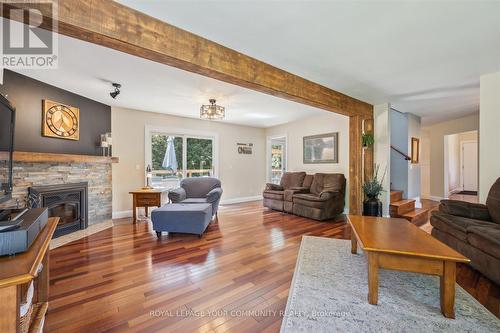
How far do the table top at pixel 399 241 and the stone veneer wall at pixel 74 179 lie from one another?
12.7 ft

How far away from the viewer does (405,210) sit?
4.79m

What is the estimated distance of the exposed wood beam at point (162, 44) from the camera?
157 cm

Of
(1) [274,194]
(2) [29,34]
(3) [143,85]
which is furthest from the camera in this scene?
(1) [274,194]

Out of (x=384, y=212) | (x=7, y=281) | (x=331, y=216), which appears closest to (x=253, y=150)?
(x=331, y=216)

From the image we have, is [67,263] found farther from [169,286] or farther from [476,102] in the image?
[476,102]

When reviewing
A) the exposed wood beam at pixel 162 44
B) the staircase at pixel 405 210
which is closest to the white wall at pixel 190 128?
the exposed wood beam at pixel 162 44

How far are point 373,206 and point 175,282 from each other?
367 centimetres

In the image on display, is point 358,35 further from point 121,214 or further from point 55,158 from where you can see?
point 121,214

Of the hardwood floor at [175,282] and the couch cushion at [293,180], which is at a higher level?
the couch cushion at [293,180]

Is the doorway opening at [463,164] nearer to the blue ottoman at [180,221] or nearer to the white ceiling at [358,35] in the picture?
the white ceiling at [358,35]

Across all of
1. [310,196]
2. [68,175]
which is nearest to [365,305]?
[310,196]

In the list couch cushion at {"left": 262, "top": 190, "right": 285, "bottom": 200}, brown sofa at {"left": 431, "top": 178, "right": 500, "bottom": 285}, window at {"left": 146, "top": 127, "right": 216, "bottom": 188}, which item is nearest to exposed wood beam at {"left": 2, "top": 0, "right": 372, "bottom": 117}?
brown sofa at {"left": 431, "top": 178, "right": 500, "bottom": 285}

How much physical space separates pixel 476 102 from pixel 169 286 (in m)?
6.27

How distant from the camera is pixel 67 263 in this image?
2.54 meters
